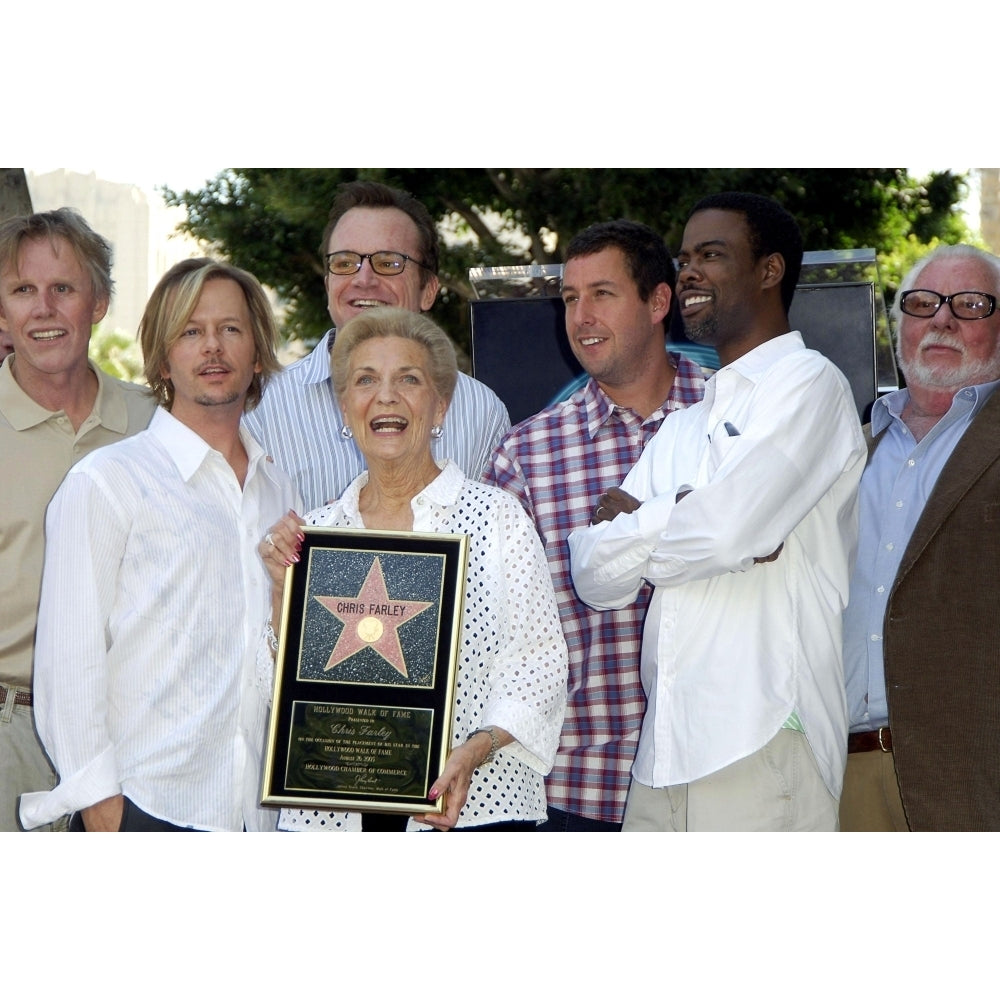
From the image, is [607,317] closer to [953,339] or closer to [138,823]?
[953,339]

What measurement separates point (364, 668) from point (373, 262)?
1.59m

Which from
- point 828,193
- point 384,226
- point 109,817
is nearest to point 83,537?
point 109,817

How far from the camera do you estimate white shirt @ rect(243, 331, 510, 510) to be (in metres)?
4.57

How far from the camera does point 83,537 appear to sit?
3.69 meters

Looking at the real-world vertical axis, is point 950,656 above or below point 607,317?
below

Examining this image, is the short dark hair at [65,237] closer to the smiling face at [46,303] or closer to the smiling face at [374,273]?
the smiling face at [46,303]

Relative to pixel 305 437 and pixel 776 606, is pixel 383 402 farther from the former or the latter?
pixel 776 606

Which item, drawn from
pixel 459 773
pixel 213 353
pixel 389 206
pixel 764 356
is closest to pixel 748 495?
pixel 764 356

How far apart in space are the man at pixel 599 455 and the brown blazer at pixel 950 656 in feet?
2.70

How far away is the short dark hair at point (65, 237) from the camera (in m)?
4.40

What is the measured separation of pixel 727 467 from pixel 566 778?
123cm

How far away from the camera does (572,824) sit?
4371mm

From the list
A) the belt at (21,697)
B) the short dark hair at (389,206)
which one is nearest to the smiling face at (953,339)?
the short dark hair at (389,206)

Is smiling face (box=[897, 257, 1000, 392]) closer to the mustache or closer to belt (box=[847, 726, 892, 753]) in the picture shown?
the mustache
